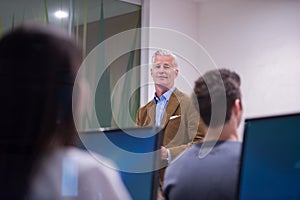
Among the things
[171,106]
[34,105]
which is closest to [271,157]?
[34,105]

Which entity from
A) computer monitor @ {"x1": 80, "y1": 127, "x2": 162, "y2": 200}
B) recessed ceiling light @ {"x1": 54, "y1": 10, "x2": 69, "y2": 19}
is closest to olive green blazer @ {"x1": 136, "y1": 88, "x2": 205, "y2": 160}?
computer monitor @ {"x1": 80, "y1": 127, "x2": 162, "y2": 200}

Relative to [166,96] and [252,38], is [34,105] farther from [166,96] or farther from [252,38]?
[252,38]

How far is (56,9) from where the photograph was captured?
423 centimetres

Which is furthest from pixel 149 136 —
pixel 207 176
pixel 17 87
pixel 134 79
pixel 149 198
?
pixel 134 79

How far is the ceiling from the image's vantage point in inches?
151

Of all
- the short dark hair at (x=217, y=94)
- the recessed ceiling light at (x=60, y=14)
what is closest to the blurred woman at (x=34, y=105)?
the short dark hair at (x=217, y=94)

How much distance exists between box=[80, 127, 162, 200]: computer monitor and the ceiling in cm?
257

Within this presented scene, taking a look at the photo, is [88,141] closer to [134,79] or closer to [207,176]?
[207,176]

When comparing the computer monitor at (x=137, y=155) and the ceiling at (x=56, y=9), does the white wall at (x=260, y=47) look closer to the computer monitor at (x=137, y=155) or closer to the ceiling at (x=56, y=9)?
the ceiling at (x=56, y=9)

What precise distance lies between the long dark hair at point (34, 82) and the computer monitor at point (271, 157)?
0.61 metres

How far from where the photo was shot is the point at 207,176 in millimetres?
1402

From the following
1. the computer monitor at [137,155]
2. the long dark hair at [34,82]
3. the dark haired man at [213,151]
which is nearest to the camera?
the long dark hair at [34,82]

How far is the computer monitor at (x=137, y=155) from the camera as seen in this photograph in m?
1.13

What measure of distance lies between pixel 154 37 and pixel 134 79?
0.51 meters
